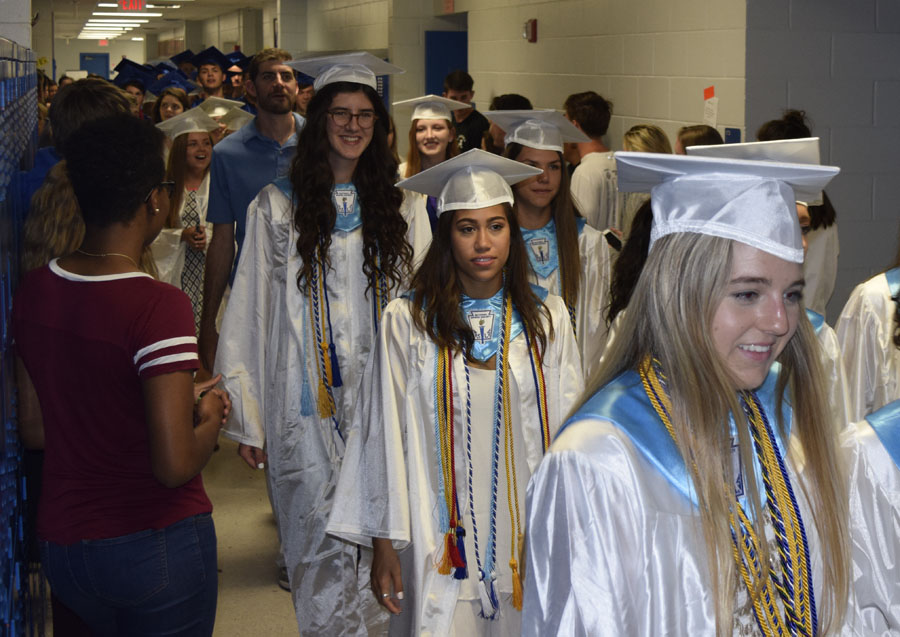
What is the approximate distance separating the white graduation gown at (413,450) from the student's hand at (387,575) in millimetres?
29

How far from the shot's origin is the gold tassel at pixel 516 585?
2.75m

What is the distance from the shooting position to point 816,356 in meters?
1.72

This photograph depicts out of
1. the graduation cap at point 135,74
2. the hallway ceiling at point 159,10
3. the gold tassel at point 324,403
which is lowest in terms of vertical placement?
the gold tassel at point 324,403

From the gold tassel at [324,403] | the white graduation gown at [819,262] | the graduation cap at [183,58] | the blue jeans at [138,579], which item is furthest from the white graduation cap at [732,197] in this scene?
the graduation cap at [183,58]

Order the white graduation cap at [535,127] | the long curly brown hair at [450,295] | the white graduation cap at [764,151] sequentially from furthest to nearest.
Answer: the white graduation cap at [535,127], the long curly brown hair at [450,295], the white graduation cap at [764,151]

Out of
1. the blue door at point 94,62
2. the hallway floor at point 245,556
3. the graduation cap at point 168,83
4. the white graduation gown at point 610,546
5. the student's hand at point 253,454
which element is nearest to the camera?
the white graduation gown at point 610,546

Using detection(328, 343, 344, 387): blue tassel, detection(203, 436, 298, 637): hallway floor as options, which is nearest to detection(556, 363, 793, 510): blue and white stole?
detection(328, 343, 344, 387): blue tassel

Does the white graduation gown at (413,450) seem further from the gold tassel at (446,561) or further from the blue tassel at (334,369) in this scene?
the blue tassel at (334,369)

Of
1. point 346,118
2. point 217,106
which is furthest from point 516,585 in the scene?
point 217,106

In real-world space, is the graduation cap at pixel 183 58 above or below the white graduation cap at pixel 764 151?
above

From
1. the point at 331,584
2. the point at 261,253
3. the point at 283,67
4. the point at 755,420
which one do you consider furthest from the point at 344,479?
the point at 283,67

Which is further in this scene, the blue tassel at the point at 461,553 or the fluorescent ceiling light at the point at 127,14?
the fluorescent ceiling light at the point at 127,14

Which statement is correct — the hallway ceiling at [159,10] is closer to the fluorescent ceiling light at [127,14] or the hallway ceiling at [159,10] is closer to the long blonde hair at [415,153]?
the fluorescent ceiling light at [127,14]

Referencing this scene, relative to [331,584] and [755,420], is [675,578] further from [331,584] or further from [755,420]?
[331,584]
